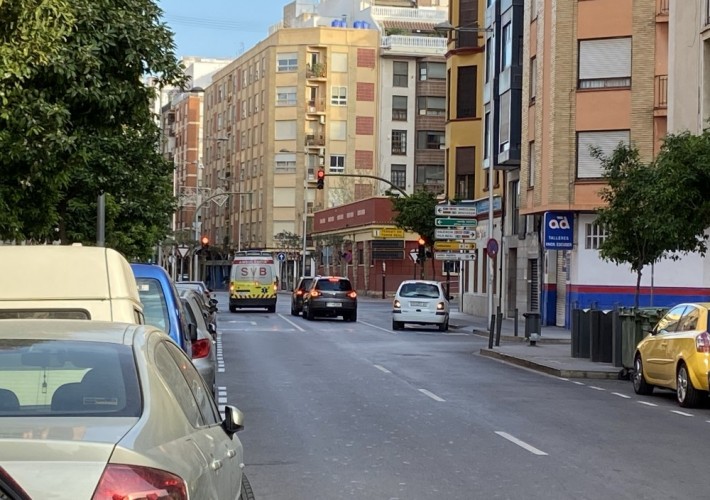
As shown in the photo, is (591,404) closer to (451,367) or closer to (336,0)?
(451,367)

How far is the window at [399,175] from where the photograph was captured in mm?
101688

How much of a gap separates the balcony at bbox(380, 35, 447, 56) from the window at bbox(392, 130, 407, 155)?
6702mm

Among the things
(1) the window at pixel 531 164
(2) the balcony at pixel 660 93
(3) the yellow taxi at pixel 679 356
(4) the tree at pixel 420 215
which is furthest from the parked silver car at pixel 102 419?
(4) the tree at pixel 420 215

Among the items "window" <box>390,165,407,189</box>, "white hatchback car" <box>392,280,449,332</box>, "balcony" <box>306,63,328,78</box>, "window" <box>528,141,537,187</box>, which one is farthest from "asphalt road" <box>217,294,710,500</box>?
"balcony" <box>306,63,328,78</box>

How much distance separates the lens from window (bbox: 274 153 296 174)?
107 metres

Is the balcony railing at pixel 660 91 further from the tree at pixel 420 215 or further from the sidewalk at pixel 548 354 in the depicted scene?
the tree at pixel 420 215

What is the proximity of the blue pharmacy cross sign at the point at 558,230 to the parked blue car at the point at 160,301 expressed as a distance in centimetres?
2953

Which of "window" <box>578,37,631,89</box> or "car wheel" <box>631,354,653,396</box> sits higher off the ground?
"window" <box>578,37,631,89</box>

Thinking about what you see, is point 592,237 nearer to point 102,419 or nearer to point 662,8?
point 662,8

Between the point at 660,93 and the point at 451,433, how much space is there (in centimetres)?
2922

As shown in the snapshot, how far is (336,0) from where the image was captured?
11575cm

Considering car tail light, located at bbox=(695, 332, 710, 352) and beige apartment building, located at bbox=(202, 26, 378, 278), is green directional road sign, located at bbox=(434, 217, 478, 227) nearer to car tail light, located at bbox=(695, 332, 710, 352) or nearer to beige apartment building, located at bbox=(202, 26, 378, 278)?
car tail light, located at bbox=(695, 332, 710, 352)

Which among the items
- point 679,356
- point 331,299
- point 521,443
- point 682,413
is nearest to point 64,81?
point 521,443

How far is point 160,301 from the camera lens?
40.0 feet
